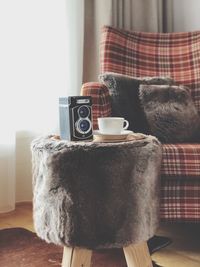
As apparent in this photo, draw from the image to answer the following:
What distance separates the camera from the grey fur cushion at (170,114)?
59.7 inches

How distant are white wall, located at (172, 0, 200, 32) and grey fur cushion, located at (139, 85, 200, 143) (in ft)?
2.58

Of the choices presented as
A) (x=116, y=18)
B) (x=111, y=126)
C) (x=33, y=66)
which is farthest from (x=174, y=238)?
(x=116, y=18)

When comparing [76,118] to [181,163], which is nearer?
[76,118]

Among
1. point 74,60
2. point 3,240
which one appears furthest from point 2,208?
point 74,60

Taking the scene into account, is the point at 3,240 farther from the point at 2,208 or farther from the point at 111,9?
the point at 111,9

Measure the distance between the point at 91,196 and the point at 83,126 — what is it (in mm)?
213

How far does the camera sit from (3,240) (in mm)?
1556

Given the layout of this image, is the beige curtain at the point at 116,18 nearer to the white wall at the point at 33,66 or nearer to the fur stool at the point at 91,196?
the white wall at the point at 33,66

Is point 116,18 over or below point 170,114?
over

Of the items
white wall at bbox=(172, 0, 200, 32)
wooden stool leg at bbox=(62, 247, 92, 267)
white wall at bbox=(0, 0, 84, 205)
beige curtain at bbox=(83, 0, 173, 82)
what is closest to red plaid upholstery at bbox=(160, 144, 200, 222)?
wooden stool leg at bbox=(62, 247, 92, 267)

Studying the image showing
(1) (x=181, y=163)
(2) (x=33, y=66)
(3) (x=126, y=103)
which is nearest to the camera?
(1) (x=181, y=163)

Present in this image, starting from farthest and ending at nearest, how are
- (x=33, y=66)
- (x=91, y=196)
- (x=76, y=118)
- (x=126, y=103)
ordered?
(x=33, y=66) < (x=126, y=103) < (x=76, y=118) < (x=91, y=196)

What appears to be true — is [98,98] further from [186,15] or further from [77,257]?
[186,15]

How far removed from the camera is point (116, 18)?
2.11 m
